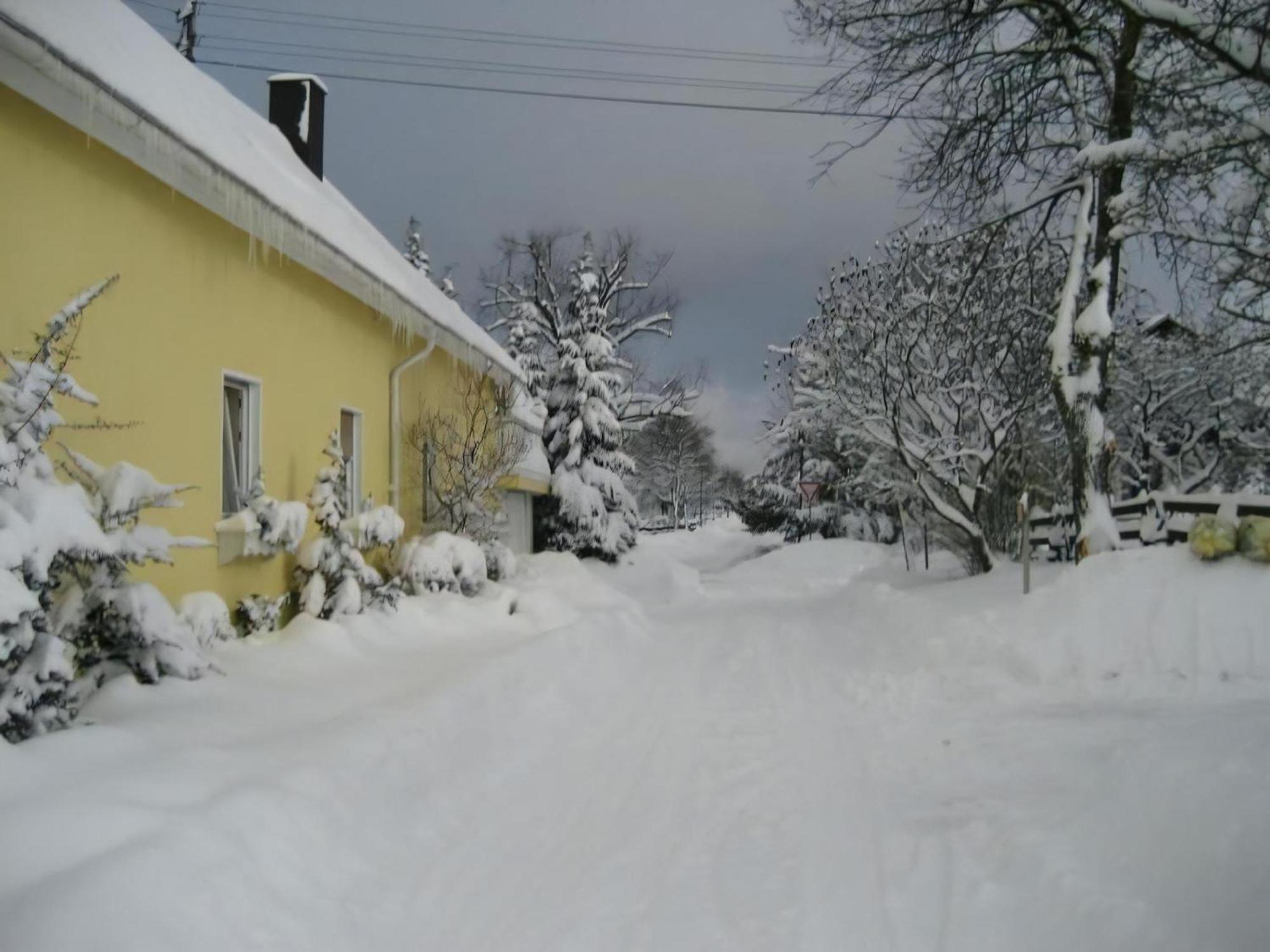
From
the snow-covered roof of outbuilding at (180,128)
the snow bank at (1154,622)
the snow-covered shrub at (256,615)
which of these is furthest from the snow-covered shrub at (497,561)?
the snow bank at (1154,622)

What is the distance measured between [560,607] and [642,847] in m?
7.75

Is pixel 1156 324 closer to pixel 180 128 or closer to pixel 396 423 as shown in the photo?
pixel 396 423

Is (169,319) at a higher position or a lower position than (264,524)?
higher

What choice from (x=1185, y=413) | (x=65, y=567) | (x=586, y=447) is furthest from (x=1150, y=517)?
(x=586, y=447)

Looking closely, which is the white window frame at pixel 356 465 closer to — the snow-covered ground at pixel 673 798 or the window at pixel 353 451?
the window at pixel 353 451

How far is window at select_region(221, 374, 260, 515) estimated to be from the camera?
754 centimetres

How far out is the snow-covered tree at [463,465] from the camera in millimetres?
12320

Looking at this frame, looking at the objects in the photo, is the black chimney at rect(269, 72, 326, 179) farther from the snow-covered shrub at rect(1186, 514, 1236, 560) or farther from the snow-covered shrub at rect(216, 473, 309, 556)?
the snow-covered shrub at rect(1186, 514, 1236, 560)

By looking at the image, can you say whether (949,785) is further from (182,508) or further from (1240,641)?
(182,508)

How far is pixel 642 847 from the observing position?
414 centimetres

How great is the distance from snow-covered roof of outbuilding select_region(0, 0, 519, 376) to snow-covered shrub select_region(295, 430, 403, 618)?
1.98 metres

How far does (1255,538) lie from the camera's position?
754 centimetres

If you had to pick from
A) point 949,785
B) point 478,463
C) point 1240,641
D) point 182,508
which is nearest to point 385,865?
point 949,785

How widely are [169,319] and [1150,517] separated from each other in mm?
10846
